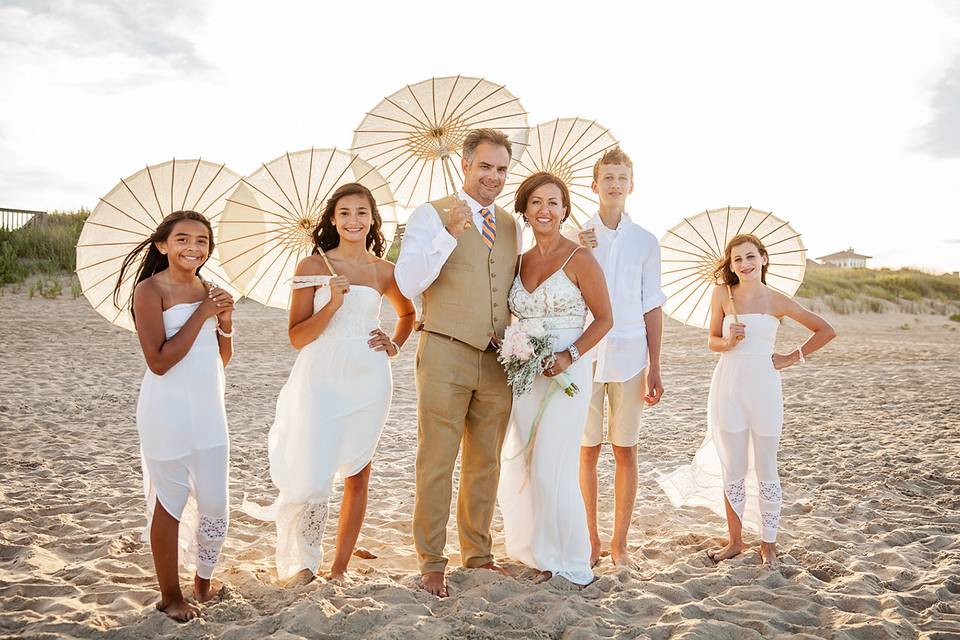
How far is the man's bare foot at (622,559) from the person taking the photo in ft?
15.6

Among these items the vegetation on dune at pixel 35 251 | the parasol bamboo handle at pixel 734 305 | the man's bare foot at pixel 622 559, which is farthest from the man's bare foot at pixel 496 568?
the vegetation on dune at pixel 35 251

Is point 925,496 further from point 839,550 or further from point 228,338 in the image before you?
point 228,338

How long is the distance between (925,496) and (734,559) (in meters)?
2.79

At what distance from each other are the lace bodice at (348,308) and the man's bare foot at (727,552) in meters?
2.81

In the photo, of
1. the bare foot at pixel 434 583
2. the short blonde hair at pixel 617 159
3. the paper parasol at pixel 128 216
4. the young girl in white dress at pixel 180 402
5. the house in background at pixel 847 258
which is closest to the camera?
the young girl in white dress at pixel 180 402

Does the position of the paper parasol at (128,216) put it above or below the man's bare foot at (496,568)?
above

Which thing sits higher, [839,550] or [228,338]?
[228,338]

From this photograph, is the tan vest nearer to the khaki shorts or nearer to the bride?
the bride

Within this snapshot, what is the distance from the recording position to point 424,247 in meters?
4.07

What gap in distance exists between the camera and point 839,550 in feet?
16.7

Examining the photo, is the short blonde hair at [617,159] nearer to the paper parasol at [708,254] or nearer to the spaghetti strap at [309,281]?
the paper parasol at [708,254]

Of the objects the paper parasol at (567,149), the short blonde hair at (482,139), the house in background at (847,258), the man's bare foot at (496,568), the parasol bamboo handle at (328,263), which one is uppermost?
the house in background at (847,258)

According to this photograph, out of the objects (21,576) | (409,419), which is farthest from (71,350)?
(21,576)

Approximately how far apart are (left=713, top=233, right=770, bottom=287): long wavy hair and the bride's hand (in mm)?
1620
